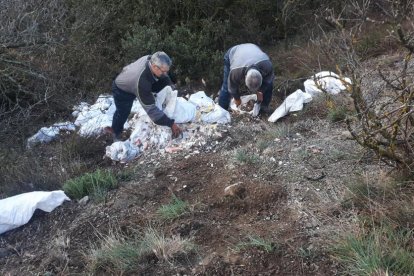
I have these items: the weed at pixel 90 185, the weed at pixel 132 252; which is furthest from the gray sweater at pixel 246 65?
the weed at pixel 132 252

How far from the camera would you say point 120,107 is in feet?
20.6

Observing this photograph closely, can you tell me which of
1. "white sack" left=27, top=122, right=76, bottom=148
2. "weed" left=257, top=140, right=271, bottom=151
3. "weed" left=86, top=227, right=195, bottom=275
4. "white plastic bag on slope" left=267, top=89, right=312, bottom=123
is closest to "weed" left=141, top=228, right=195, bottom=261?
"weed" left=86, top=227, right=195, bottom=275

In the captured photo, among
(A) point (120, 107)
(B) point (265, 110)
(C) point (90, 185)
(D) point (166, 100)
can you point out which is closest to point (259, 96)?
(B) point (265, 110)

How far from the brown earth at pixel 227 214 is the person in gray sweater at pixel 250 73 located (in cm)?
86

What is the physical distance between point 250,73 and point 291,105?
0.89 metres

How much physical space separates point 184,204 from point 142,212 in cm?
43

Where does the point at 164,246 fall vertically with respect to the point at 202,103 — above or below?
above

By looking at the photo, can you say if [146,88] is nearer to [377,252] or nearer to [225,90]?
[225,90]

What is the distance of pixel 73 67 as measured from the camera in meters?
8.18

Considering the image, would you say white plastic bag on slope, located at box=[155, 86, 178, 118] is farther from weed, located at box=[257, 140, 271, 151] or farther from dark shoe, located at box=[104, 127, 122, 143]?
weed, located at box=[257, 140, 271, 151]

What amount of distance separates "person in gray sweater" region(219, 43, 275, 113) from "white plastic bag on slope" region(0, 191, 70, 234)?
2.67 m

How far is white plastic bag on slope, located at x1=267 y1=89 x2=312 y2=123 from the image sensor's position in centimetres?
650

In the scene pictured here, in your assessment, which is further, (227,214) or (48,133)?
(48,133)

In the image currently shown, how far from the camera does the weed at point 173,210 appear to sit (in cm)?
408
